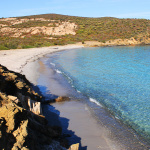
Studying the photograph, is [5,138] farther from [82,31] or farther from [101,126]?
[82,31]

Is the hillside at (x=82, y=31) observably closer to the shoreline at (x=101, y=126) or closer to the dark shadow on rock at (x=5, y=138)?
the shoreline at (x=101, y=126)

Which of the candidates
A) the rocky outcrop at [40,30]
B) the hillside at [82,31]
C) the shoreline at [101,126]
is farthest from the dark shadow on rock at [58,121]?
the rocky outcrop at [40,30]

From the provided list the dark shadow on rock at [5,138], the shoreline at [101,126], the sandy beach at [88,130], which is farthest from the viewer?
the shoreline at [101,126]

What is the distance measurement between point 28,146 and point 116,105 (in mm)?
7877

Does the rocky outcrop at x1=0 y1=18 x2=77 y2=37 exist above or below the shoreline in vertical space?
above

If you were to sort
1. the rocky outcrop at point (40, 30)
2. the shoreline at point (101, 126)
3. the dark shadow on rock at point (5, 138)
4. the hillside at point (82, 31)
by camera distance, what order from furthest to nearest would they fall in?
the rocky outcrop at point (40, 30) → the hillside at point (82, 31) → the shoreline at point (101, 126) → the dark shadow on rock at point (5, 138)

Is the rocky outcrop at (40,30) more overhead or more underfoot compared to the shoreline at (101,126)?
more overhead

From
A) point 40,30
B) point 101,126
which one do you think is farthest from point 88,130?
point 40,30

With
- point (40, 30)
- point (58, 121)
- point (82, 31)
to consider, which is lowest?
point (58, 121)

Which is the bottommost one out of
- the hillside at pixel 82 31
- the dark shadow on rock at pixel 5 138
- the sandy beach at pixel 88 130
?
the sandy beach at pixel 88 130

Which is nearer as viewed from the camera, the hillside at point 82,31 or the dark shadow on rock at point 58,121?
the dark shadow on rock at point 58,121

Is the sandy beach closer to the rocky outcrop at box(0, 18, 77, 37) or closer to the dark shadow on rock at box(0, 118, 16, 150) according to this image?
the dark shadow on rock at box(0, 118, 16, 150)

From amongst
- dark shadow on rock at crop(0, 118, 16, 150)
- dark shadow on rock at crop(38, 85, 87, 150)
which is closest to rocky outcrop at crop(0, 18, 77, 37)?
dark shadow on rock at crop(38, 85, 87, 150)

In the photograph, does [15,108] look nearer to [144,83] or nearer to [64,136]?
[64,136]
